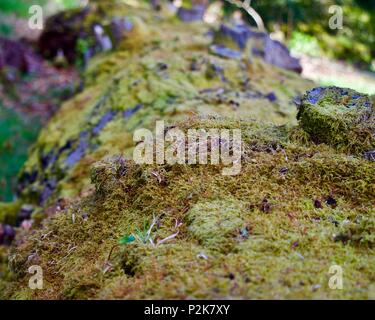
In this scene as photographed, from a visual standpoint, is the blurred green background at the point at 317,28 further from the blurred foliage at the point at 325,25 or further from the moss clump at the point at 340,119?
the moss clump at the point at 340,119

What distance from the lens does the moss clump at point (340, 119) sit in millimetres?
2811

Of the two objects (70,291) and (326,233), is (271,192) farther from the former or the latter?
(70,291)

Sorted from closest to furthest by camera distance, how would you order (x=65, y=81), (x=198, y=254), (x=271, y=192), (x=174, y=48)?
(x=198, y=254) < (x=271, y=192) < (x=174, y=48) < (x=65, y=81)

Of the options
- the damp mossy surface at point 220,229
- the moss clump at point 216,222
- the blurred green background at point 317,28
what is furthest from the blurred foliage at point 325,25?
the moss clump at point 216,222

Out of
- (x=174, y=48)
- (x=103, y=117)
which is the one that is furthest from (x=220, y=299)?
(x=174, y=48)

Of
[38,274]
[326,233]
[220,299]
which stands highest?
[326,233]

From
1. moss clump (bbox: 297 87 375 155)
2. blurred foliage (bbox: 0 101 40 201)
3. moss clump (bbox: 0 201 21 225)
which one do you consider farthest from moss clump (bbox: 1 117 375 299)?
blurred foliage (bbox: 0 101 40 201)

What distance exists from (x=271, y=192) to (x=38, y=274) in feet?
4.72

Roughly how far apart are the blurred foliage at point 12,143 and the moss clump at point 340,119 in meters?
5.52

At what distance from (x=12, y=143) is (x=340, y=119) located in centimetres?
716

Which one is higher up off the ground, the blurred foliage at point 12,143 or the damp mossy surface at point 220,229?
the damp mossy surface at point 220,229

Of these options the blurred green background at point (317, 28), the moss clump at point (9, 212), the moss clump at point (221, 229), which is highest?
the blurred green background at point (317, 28)

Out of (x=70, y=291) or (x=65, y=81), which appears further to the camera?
(x=65, y=81)

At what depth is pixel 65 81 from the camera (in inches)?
434
